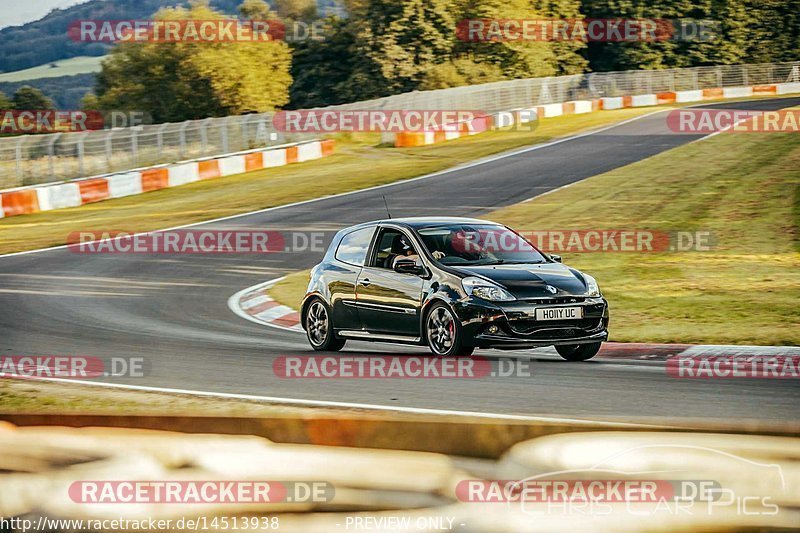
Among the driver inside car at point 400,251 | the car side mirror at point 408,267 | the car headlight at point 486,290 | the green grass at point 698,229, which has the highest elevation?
the driver inside car at point 400,251

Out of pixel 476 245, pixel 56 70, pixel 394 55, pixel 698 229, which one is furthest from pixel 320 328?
pixel 56 70

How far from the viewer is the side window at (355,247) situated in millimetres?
12570

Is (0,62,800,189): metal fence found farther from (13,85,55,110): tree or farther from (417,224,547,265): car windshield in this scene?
(13,85,55,110): tree

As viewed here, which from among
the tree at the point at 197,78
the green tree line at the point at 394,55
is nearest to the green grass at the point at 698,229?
the green tree line at the point at 394,55

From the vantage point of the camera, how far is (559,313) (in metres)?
10.9

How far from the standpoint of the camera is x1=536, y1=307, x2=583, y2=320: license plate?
425 inches

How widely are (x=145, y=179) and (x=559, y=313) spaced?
26.6m

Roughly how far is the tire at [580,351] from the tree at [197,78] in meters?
71.3

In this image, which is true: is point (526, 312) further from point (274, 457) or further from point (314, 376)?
point (274, 457)

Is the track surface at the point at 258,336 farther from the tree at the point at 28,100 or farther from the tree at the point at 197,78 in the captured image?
the tree at the point at 28,100

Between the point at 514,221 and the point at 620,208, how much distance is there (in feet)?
7.98

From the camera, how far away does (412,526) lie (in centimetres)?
476

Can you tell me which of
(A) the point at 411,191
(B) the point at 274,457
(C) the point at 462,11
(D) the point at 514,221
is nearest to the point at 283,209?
(A) the point at 411,191

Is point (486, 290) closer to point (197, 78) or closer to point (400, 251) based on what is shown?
point (400, 251)
